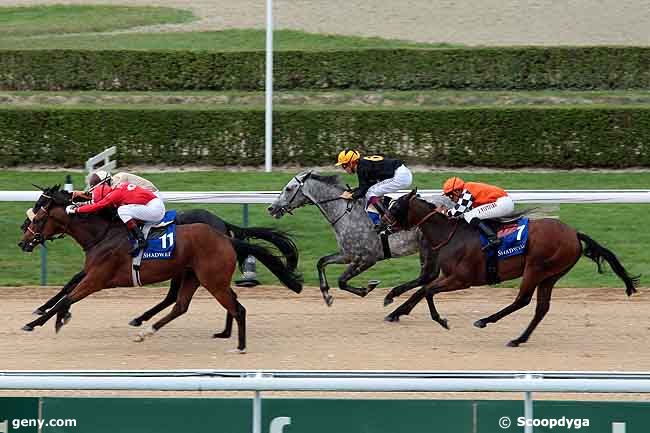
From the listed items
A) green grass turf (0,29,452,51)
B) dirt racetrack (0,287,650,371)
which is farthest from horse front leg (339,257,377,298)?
green grass turf (0,29,452,51)

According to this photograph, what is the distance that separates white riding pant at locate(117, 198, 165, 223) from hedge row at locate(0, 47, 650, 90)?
10.6m

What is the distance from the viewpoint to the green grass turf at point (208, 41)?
21.2 m

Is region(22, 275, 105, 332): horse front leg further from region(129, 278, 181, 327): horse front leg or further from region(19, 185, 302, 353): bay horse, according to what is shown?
region(129, 278, 181, 327): horse front leg

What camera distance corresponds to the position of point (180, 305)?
8.58 meters

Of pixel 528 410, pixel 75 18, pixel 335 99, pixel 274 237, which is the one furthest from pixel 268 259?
pixel 75 18

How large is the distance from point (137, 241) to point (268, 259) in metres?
0.97

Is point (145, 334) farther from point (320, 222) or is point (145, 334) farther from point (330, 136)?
point (330, 136)

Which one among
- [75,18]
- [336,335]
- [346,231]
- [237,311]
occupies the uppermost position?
[75,18]

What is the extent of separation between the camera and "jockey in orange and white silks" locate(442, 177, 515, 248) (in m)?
A: 8.94

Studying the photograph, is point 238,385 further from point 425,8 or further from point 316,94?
point 425,8

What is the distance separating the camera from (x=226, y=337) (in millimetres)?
9047

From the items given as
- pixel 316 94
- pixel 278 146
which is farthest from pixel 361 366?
pixel 316 94

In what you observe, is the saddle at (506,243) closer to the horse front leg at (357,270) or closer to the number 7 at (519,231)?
the number 7 at (519,231)

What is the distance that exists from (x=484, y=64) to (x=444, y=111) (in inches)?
132
